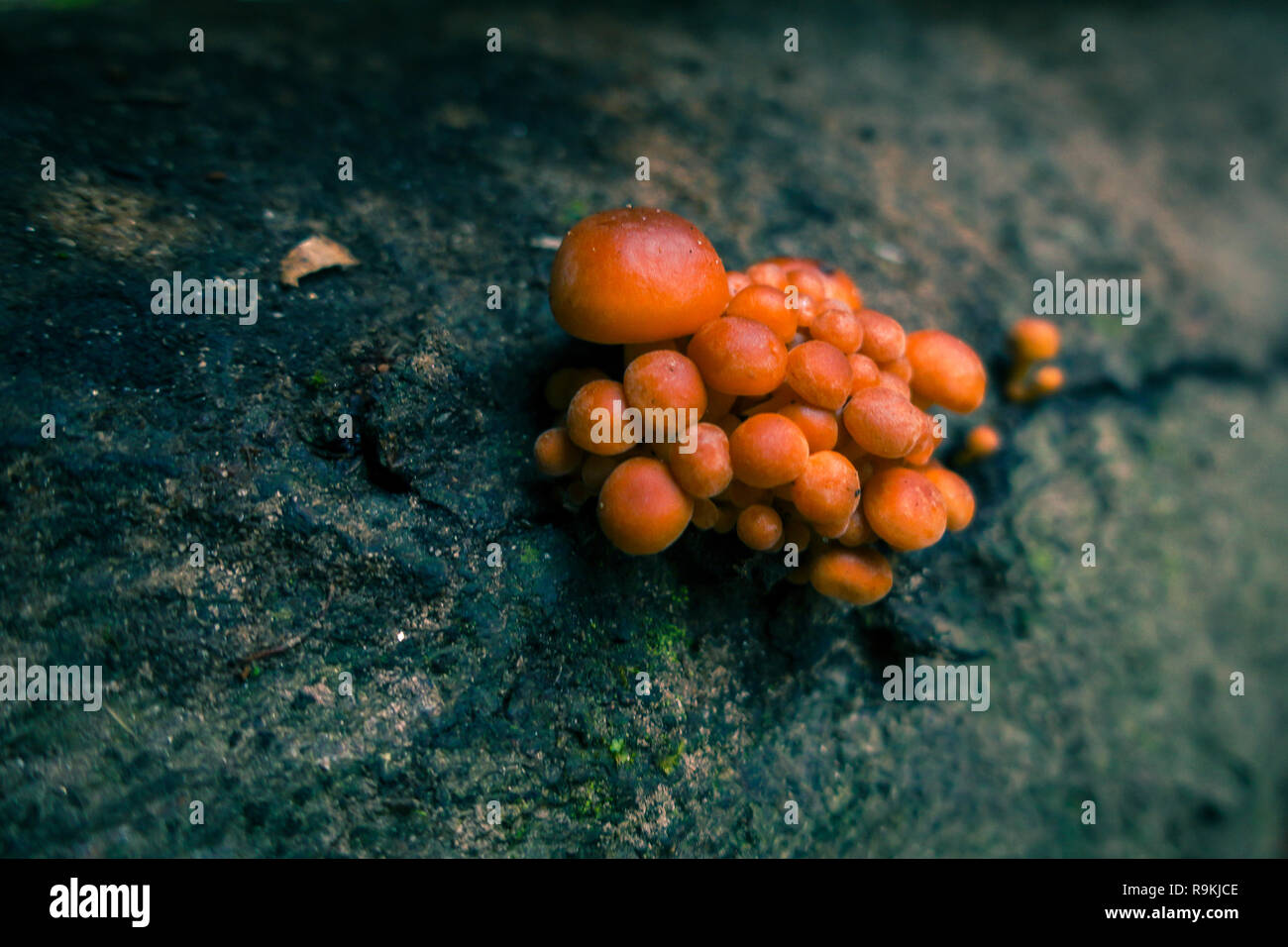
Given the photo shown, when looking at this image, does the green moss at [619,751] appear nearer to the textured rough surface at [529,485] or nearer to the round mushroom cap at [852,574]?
the textured rough surface at [529,485]

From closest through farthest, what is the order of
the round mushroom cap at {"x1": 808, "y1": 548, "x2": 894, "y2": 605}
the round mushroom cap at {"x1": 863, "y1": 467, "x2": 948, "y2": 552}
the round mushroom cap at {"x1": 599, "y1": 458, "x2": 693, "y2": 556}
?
the round mushroom cap at {"x1": 599, "y1": 458, "x2": 693, "y2": 556} < the round mushroom cap at {"x1": 863, "y1": 467, "x2": 948, "y2": 552} < the round mushroom cap at {"x1": 808, "y1": 548, "x2": 894, "y2": 605}

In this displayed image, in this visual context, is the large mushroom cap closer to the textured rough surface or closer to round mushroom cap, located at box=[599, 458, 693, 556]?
round mushroom cap, located at box=[599, 458, 693, 556]

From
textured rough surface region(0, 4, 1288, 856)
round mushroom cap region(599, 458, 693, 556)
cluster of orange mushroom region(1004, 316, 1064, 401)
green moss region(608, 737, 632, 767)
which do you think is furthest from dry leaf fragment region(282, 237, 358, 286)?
cluster of orange mushroom region(1004, 316, 1064, 401)

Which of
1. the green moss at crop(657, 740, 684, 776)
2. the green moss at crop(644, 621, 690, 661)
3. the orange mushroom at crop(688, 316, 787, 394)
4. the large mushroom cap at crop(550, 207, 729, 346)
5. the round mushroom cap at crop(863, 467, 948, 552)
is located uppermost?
the large mushroom cap at crop(550, 207, 729, 346)

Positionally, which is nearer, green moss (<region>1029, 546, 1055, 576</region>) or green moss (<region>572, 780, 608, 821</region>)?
green moss (<region>572, 780, 608, 821</region>)

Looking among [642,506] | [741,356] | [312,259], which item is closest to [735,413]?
[741,356]
